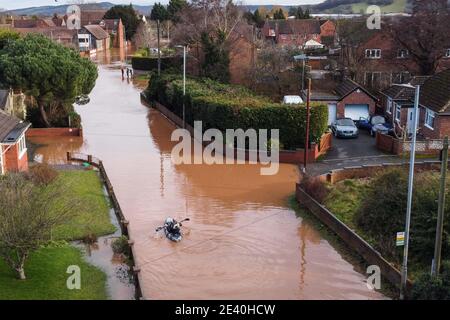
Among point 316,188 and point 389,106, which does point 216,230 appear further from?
point 389,106

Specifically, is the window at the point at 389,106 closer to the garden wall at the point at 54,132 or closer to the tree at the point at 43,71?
the tree at the point at 43,71

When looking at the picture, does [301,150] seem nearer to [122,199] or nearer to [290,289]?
[122,199]

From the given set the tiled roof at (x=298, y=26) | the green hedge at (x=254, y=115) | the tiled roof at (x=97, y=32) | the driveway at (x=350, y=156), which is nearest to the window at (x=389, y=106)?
the driveway at (x=350, y=156)

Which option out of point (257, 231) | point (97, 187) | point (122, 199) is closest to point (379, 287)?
point (257, 231)

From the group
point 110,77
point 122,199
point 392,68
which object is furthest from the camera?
point 110,77

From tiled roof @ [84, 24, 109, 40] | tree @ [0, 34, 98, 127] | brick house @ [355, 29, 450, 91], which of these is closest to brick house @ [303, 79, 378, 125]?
brick house @ [355, 29, 450, 91]
